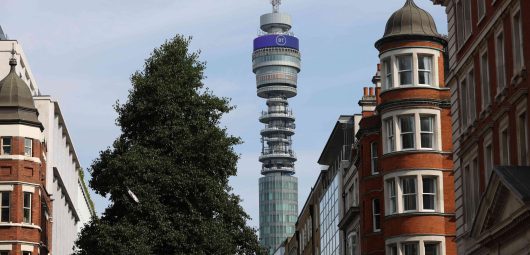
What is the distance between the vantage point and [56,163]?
9338 centimetres

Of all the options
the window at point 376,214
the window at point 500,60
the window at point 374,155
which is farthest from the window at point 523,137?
the window at point 374,155

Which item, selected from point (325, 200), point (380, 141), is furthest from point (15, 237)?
point (325, 200)

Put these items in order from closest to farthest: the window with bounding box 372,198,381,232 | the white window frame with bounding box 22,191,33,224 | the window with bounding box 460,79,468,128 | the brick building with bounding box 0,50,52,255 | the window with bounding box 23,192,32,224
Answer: the window with bounding box 460,79,468,128, the window with bounding box 372,198,381,232, the brick building with bounding box 0,50,52,255, the white window frame with bounding box 22,191,33,224, the window with bounding box 23,192,32,224

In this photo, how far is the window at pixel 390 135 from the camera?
7006cm

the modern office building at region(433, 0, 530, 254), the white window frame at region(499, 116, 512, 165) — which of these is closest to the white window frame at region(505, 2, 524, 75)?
the modern office building at region(433, 0, 530, 254)

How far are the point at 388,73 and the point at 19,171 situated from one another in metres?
21.6

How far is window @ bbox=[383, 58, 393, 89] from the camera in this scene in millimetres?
70562

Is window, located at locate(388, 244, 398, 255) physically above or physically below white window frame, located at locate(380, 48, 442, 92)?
below

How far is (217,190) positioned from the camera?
6862 cm

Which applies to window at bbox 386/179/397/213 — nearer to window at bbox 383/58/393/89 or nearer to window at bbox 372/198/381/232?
window at bbox 372/198/381/232

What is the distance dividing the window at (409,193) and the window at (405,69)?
5079 millimetres

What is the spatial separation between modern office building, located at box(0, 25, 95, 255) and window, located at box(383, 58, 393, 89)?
64.2ft

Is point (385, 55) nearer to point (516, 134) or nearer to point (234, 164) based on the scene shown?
point (234, 164)

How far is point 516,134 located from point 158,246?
90.9ft
